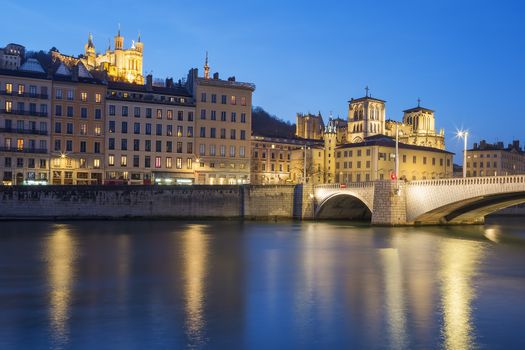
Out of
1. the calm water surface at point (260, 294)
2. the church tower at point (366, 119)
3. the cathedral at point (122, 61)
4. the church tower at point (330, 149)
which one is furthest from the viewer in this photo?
the cathedral at point (122, 61)

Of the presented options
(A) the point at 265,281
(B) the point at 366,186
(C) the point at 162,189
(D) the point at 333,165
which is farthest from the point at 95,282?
(D) the point at 333,165

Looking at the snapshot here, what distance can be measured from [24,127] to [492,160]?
121758 millimetres

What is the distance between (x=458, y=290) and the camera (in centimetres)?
2312

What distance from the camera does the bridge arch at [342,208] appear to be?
6806 centimetres

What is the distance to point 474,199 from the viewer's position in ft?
161

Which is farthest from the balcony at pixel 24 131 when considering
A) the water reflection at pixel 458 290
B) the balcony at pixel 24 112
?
the water reflection at pixel 458 290

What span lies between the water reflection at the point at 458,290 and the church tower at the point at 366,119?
109077mm

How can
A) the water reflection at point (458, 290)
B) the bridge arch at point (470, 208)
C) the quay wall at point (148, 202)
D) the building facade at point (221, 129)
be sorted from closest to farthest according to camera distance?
the water reflection at point (458, 290) → the bridge arch at point (470, 208) → the quay wall at point (148, 202) → the building facade at point (221, 129)

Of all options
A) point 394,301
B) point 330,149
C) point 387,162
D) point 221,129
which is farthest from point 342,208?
point 394,301

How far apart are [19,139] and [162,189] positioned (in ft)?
74.6

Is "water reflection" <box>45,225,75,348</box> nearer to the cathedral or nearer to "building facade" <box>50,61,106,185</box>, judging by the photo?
"building facade" <box>50,61,106,185</box>

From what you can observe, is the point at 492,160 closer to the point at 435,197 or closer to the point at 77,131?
the point at 435,197

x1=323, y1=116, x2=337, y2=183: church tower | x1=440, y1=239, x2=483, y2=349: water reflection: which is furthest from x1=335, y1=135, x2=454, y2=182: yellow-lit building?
x1=440, y1=239, x2=483, y2=349: water reflection

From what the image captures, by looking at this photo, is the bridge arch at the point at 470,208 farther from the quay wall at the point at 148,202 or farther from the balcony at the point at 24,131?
the balcony at the point at 24,131
